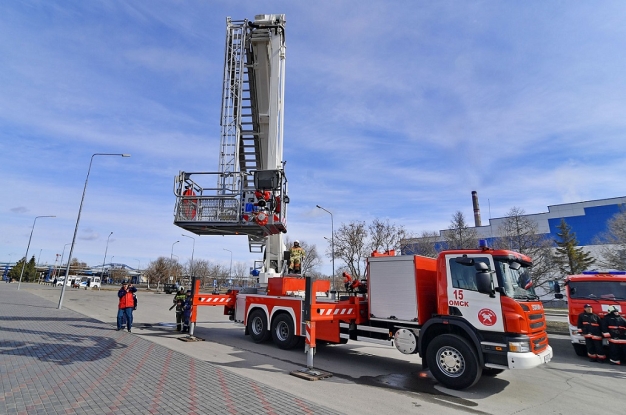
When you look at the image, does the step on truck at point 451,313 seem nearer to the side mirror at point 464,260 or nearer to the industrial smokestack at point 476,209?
the side mirror at point 464,260

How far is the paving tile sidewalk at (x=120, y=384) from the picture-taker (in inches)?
192

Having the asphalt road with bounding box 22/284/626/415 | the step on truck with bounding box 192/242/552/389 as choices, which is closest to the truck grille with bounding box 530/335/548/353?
the step on truck with bounding box 192/242/552/389

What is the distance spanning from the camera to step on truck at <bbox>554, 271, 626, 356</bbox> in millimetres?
10289

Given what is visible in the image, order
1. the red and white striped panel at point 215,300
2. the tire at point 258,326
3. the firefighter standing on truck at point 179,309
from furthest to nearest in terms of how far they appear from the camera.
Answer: the firefighter standing on truck at point 179,309 → the red and white striped panel at point 215,300 → the tire at point 258,326

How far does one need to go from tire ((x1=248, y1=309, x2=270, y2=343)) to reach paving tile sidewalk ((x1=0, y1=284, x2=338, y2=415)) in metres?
2.84

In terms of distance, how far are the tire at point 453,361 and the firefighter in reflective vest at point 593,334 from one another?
19.0 feet

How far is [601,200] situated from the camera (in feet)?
172

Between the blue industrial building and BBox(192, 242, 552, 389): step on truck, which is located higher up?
the blue industrial building

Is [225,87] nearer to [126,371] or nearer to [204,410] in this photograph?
[126,371]

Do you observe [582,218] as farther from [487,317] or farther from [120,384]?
[120,384]

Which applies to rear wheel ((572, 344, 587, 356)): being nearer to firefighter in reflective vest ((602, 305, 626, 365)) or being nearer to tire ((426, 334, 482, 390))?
firefighter in reflective vest ((602, 305, 626, 365))

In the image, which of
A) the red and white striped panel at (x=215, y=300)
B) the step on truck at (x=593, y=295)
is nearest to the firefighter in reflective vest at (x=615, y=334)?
the step on truck at (x=593, y=295)

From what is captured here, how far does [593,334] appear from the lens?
9.69 metres

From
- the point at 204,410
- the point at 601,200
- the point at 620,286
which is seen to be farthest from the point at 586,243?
the point at 204,410
